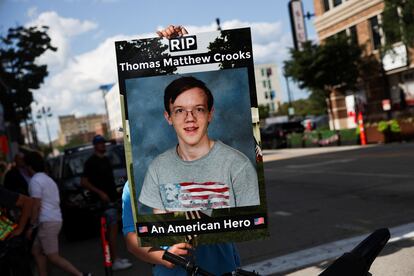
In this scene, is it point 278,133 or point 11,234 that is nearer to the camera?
point 11,234

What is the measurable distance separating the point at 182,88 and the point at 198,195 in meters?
0.49

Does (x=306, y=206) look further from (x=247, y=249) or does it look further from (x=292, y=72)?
(x=292, y=72)

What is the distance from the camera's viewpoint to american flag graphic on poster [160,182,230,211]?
7.79 ft

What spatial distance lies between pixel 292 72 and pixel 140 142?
3516 cm

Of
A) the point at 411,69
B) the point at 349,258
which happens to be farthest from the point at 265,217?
the point at 411,69

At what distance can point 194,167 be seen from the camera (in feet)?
7.87

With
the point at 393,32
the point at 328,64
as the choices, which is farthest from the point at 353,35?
the point at 393,32

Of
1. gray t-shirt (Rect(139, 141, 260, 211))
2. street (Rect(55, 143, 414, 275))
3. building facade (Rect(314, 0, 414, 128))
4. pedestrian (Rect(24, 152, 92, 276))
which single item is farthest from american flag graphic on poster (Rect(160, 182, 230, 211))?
building facade (Rect(314, 0, 414, 128))

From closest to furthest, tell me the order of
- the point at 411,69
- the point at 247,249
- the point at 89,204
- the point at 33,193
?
the point at 33,193 → the point at 247,249 → the point at 89,204 → the point at 411,69

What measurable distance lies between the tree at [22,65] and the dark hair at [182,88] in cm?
3470

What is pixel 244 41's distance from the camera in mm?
2367

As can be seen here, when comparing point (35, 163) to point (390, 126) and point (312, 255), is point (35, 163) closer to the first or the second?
point (312, 255)

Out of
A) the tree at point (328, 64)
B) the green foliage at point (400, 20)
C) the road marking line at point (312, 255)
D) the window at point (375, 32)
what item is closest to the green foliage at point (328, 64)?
the tree at point (328, 64)

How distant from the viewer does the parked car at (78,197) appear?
1010 centimetres
